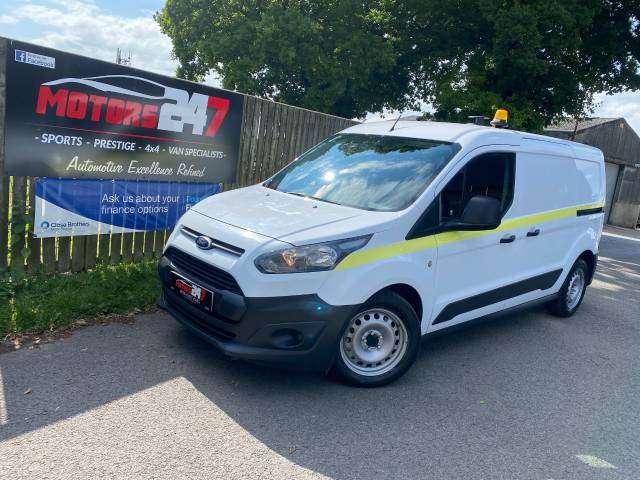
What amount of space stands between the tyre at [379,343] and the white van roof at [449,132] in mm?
1592

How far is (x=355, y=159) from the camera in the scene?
199 inches

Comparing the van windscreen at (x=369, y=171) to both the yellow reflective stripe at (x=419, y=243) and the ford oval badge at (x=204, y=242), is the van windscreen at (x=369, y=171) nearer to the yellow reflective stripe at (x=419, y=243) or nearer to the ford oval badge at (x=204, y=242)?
the yellow reflective stripe at (x=419, y=243)

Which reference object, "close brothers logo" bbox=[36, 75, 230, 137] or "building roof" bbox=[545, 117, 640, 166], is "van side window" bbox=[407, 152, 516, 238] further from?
"building roof" bbox=[545, 117, 640, 166]

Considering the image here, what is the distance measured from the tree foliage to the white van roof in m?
11.8

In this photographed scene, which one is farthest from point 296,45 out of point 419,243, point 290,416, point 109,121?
point 290,416

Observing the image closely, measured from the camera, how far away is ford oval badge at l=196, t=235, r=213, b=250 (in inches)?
157

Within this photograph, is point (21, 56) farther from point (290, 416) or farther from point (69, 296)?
point (290, 416)

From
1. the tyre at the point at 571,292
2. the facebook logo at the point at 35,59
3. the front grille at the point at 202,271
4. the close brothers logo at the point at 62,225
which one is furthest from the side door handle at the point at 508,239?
the facebook logo at the point at 35,59

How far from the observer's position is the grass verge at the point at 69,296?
4.66 meters

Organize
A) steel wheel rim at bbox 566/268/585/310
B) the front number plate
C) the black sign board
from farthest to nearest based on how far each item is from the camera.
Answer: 1. steel wheel rim at bbox 566/268/585/310
2. the black sign board
3. the front number plate

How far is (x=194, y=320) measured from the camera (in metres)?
4.12

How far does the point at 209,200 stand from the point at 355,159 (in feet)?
4.52

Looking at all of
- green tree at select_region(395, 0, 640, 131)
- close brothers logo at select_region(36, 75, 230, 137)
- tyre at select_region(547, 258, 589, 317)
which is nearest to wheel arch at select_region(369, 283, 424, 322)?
tyre at select_region(547, 258, 589, 317)

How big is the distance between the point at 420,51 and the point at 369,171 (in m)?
17.5
